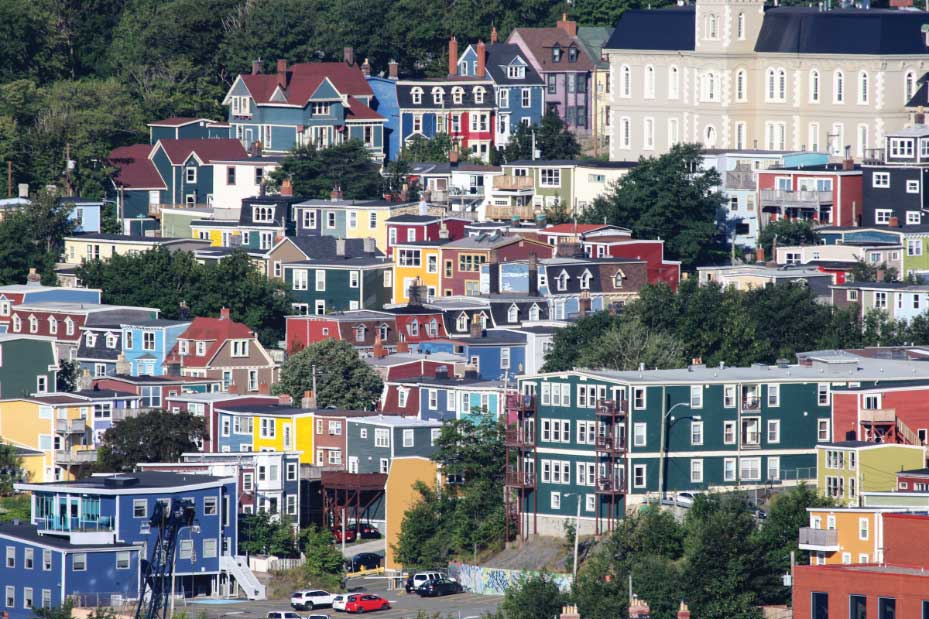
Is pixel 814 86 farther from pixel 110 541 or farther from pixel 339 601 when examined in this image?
pixel 110 541

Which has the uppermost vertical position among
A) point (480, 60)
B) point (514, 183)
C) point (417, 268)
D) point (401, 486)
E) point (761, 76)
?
point (480, 60)

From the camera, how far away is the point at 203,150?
182375mm

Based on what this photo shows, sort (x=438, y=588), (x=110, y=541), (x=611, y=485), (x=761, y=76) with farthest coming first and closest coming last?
(x=761, y=76) → (x=611, y=485) → (x=438, y=588) → (x=110, y=541)

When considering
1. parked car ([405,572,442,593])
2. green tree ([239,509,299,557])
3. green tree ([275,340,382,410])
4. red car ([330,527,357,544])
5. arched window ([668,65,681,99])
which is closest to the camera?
parked car ([405,572,442,593])

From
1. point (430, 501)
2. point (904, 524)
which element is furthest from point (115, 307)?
point (904, 524)

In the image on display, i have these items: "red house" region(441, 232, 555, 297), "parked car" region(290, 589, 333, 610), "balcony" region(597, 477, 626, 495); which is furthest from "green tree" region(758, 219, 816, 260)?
"parked car" region(290, 589, 333, 610)

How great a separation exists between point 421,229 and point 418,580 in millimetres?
50512

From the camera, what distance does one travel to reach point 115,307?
150125 millimetres

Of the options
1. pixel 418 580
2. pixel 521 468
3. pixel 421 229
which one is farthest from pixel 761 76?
pixel 418 580

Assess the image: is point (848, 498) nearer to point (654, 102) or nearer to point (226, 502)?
point (226, 502)

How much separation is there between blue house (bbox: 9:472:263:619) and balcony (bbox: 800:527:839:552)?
2102cm

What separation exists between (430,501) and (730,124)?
2548 inches

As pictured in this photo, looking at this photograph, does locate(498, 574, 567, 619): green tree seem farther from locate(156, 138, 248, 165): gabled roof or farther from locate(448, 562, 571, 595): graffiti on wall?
locate(156, 138, 248, 165): gabled roof

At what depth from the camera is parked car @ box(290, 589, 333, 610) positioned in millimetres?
109438
